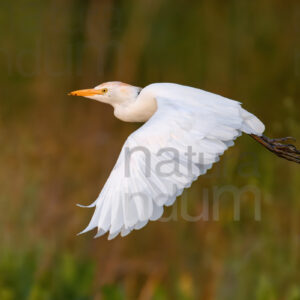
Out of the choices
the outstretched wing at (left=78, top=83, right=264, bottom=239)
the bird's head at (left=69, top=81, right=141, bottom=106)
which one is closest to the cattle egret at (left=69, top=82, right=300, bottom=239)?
the outstretched wing at (left=78, top=83, right=264, bottom=239)

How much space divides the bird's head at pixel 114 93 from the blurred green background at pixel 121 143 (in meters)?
0.87

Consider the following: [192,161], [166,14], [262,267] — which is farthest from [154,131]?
[166,14]

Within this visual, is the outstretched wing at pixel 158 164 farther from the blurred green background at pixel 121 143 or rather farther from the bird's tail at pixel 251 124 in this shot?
the blurred green background at pixel 121 143

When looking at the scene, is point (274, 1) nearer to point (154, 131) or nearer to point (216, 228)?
point (216, 228)

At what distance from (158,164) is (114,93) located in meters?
1.35

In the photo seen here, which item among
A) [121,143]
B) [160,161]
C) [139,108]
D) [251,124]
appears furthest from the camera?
[121,143]

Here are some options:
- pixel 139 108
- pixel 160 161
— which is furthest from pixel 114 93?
pixel 160 161

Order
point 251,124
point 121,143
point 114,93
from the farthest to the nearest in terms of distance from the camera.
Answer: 1. point 121,143
2. point 114,93
3. point 251,124

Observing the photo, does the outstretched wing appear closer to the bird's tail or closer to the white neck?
the bird's tail

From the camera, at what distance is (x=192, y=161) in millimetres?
3605

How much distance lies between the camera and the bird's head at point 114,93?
4844mm

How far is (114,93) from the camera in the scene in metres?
4.90

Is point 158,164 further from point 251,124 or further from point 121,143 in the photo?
point 121,143

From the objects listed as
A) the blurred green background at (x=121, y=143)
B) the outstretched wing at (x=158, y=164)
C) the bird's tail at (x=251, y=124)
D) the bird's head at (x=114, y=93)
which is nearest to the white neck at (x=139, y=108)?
the bird's head at (x=114, y=93)
